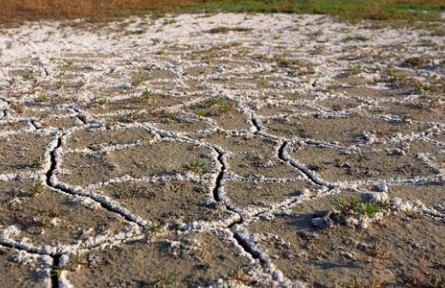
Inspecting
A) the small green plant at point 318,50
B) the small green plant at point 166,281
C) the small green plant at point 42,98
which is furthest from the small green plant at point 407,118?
the small green plant at point 318,50

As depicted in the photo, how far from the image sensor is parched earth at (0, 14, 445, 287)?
4188 mm

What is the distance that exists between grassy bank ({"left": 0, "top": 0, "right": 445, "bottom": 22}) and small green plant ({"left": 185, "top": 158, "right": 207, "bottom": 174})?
1513 centimetres

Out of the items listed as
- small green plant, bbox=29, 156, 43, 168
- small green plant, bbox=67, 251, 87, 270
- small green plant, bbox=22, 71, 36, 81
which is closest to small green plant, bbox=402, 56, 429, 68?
small green plant, bbox=22, 71, 36, 81

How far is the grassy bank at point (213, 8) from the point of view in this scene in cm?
2100

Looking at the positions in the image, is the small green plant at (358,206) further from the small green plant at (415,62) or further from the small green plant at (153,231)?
the small green plant at (415,62)

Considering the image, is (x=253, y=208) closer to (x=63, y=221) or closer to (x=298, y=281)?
(x=298, y=281)

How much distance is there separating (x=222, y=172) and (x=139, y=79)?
4548 mm

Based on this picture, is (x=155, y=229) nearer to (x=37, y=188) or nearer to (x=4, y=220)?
(x=4, y=220)

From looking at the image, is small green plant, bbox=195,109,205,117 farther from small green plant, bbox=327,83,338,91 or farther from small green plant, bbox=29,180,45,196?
small green plant, bbox=29,180,45,196

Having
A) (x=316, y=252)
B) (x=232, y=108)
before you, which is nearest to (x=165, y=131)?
(x=232, y=108)

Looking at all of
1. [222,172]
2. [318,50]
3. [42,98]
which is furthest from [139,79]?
[318,50]

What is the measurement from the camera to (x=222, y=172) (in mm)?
5840

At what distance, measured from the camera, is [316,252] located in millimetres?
4328

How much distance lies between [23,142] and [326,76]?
18.4 ft
